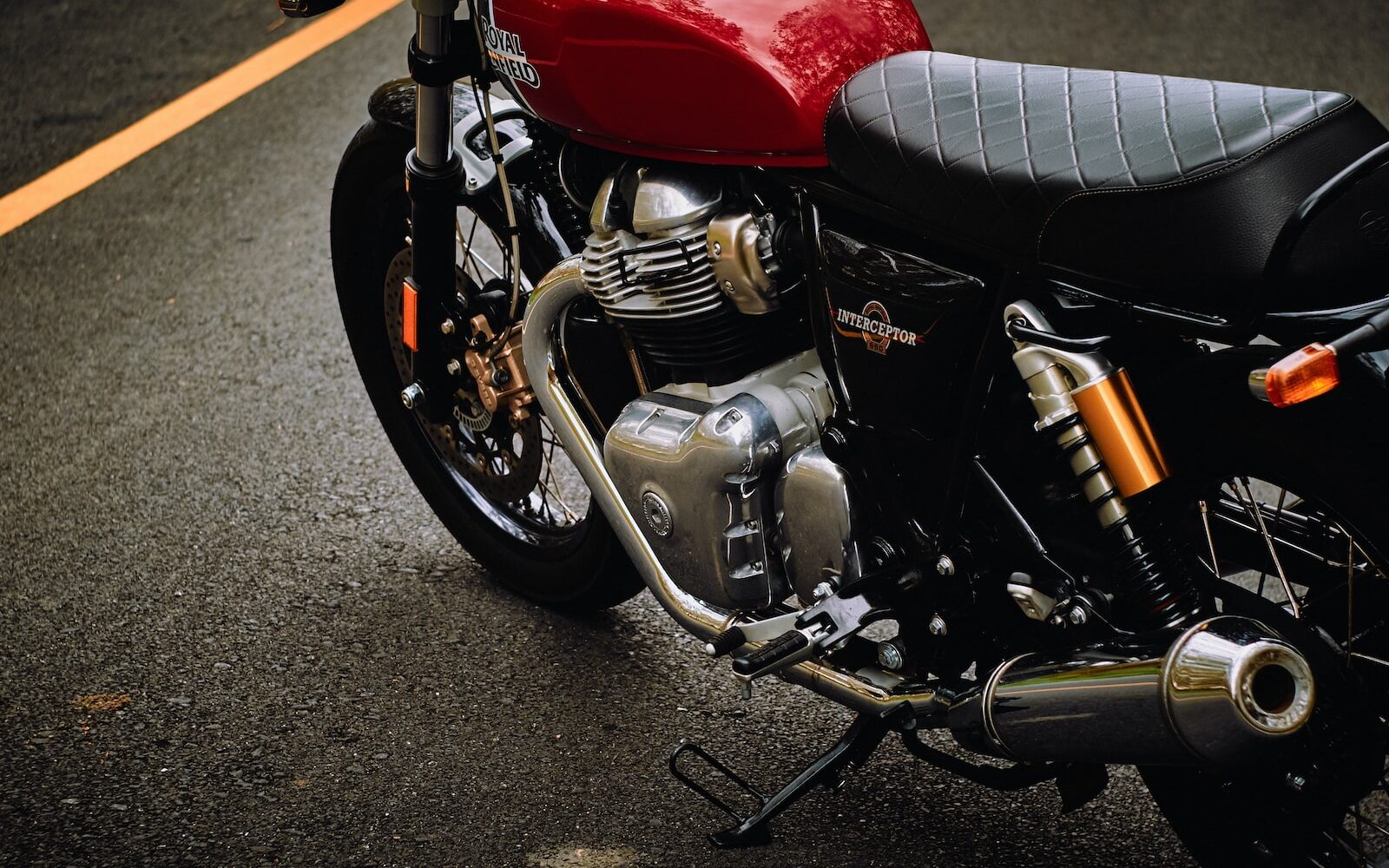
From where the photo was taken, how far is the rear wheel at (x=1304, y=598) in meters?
1.60

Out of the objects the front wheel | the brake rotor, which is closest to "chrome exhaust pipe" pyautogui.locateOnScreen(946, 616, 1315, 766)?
the front wheel

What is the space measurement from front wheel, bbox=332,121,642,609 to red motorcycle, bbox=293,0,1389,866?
27 cm

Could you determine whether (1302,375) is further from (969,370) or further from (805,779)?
(805,779)

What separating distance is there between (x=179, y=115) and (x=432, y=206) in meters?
3.40

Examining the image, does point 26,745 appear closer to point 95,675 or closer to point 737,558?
point 95,675

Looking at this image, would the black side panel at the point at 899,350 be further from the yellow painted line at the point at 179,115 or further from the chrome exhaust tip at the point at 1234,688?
the yellow painted line at the point at 179,115

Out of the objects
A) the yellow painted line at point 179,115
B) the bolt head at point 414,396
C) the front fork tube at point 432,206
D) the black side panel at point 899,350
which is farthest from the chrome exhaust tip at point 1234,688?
the yellow painted line at point 179,115

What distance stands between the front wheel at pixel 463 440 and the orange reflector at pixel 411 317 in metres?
0.10

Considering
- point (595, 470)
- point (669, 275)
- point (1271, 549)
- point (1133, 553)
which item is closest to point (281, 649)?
point (595, 470)

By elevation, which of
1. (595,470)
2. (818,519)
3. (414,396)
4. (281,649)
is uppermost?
(818,519)

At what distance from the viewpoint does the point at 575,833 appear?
8.05 feet

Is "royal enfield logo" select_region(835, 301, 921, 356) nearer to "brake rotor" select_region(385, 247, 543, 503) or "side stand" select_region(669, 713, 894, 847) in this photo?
"side stand" select_region(669, 713, 894, 847)

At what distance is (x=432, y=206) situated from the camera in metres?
2.61

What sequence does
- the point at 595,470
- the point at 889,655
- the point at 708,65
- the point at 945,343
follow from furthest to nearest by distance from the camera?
the point at 595,470 < the point at 889,655 < the point at 708,65 < the point at 945,343
